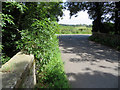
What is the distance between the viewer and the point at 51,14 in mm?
4359

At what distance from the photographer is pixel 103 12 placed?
12.4m

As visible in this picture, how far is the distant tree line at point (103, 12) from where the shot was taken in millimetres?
10922

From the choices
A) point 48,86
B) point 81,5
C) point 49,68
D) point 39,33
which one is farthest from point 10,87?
point 81,5

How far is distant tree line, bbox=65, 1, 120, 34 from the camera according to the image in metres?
10.9

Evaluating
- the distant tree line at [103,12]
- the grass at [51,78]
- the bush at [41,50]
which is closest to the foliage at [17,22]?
the bush at [41,50]

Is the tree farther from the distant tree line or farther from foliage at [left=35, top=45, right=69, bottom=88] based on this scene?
the distant tree line

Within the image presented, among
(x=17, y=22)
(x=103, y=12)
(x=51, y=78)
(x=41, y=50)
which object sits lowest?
(x=51, y=78)

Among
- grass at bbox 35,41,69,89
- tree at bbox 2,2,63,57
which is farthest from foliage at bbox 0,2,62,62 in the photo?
grass at bbox 35,41,69,89

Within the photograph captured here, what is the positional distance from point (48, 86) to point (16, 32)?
252 cm

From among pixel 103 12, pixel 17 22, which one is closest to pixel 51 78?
pixel 17 22

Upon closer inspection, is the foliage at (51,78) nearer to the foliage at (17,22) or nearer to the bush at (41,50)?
the bush at (41,50)

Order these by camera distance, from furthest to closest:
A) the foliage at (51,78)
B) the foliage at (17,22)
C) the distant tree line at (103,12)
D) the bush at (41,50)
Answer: the distant tree line at (103,12)
the foliage at (17,22)
the bush at (41,50)
the foliage at (51,78)

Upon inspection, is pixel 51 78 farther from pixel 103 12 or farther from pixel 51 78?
pixel 103 12

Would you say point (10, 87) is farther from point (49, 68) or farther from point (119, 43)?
point (119, 43)
